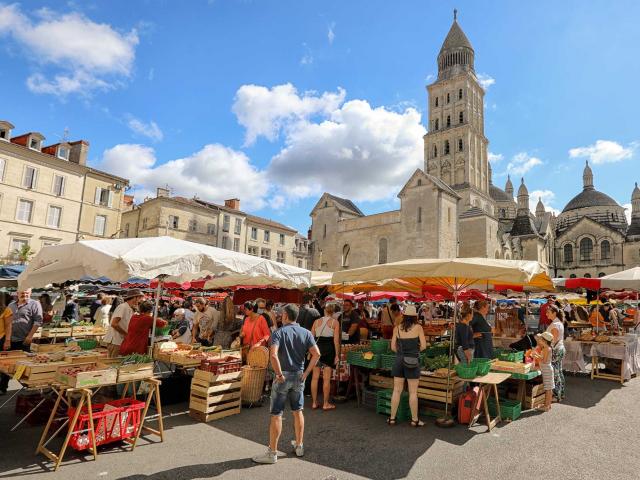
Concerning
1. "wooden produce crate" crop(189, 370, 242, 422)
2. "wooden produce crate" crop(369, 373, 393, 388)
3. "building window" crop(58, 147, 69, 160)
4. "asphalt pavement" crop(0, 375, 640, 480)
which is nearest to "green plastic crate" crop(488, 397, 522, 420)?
"asphalt pavement" crop(0, 375, 640, 480)

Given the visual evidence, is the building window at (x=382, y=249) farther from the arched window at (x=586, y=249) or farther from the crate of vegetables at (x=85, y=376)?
the arched window at (x=586, y=249)

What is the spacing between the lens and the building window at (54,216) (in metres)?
30.0

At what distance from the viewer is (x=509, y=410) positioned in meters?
6.57

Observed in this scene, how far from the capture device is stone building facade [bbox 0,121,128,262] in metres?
27.6

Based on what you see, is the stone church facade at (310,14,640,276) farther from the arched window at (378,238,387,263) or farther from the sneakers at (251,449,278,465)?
the sneakers at (251,449,278,465)

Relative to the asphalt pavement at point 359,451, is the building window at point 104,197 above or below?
above

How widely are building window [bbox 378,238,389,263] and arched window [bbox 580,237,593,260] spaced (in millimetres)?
38109

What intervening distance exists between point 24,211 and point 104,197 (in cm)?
621

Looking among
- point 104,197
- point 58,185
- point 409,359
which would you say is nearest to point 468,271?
point 409,359

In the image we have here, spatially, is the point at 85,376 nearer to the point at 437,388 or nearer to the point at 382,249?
the point at 437,388

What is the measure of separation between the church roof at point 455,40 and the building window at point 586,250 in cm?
→ 3297

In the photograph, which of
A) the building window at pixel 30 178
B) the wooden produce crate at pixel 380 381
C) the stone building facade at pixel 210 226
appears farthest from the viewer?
the stone building facade at pixel 210 226

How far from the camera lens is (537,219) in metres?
69.0

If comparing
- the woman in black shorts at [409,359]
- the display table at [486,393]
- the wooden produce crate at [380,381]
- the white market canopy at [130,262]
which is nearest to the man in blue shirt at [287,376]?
the woman in black shorts at [409,359]
